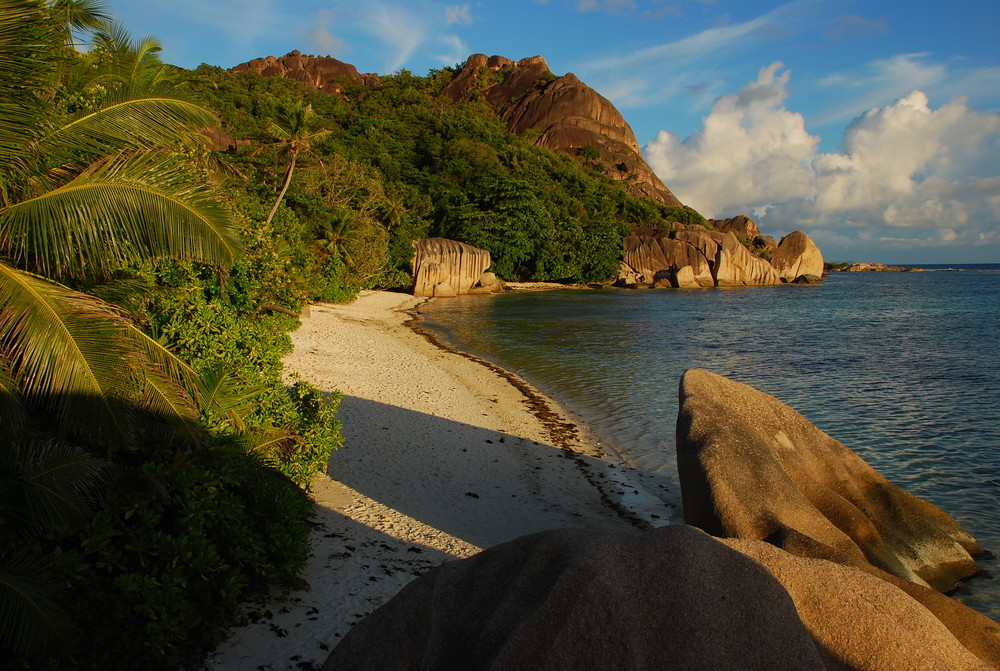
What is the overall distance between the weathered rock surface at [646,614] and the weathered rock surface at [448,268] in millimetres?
39852

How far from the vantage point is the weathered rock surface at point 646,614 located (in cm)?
234

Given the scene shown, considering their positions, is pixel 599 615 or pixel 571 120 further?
pixel 571 120

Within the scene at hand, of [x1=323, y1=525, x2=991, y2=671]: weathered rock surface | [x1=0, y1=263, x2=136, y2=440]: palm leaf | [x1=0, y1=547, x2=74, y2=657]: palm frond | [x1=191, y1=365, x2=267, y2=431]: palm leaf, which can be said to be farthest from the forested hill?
[x1=323, y1=525, x2=991, y2=671]: weathered rock surface

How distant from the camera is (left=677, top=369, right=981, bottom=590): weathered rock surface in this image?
523 centimetres

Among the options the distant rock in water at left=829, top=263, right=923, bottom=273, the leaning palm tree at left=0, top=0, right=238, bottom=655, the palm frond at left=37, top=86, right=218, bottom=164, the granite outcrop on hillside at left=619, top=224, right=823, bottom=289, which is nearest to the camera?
the leaning palm tree at left=0, top=0, right=238, bottom=655

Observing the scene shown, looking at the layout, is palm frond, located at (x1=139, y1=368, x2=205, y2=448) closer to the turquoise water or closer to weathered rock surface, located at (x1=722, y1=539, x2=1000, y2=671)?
weathered rock surface, located at (x1=722, y1=539, x2=1000, y2=671)

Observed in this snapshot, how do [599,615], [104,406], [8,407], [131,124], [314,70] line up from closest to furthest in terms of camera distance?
[599,615] → [8,407] → [104,406] → [131,124] → [314,70]

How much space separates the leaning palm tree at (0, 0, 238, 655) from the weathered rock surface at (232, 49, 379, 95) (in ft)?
296

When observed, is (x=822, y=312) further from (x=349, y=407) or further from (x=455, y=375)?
(x=349, y=407)

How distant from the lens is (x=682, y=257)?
58875 mm

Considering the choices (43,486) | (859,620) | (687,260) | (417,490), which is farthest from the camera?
(687,260)

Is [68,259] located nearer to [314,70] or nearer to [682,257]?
[682,257]

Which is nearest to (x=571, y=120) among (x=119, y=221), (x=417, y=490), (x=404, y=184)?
(x=404, y=184)

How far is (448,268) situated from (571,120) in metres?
48.4
